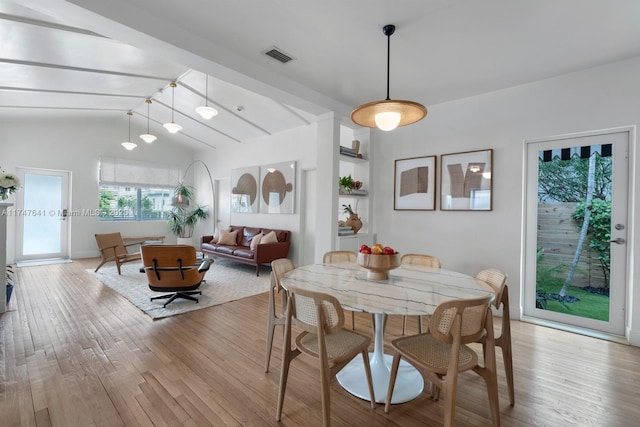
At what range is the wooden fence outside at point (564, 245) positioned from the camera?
10.0ft

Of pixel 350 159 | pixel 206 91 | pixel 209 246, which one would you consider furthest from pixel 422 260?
pixel 209 246

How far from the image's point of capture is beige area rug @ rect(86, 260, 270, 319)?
12.0 feet

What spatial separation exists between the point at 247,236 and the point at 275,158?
1.88 m

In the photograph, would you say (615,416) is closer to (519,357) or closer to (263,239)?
(519,357)

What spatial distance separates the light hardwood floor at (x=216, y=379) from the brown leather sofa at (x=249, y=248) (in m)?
2.11

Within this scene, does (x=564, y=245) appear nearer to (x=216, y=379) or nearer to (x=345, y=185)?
(x=345, y=185)

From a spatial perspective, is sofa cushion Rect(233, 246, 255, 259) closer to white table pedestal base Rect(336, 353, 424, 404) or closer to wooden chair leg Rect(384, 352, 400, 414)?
white table pedestal base Rect(336, 353, 424, 404)

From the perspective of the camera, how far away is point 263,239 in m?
5.73

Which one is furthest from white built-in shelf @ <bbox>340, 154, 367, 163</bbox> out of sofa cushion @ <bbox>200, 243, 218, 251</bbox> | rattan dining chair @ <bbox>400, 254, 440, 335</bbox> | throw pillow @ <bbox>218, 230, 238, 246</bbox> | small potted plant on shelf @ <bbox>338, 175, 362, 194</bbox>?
sofa cushion @ <bbox>200, 243, 218, 251</bbox>

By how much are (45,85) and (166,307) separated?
4.10 meters

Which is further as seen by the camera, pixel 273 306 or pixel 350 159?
pixel 350 159

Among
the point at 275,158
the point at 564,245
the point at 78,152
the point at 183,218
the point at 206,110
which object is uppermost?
the point at 206,110

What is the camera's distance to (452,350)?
4.71 ft

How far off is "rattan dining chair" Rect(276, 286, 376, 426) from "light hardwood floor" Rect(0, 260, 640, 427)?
33 centimetres
